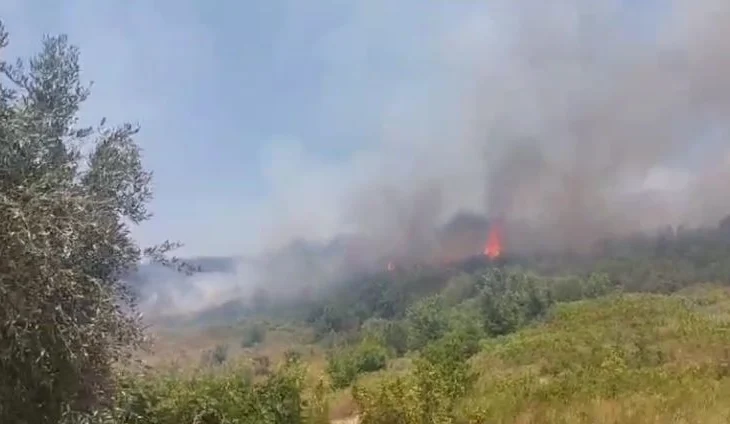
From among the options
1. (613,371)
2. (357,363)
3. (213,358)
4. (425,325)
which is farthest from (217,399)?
(425,325)

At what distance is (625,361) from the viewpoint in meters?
24.4

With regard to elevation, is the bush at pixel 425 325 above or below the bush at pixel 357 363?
above

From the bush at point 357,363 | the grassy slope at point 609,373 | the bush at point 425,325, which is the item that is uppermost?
the bush at point 425,325

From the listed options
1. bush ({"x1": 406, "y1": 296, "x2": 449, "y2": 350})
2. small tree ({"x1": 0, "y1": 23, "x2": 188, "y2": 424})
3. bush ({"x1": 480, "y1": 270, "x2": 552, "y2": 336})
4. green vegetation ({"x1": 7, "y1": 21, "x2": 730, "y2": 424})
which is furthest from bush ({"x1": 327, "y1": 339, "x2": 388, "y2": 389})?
small tree ({"x1": 0, "y1": 23, "x2": 188, "y2": 424})

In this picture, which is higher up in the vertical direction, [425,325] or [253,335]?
[253,335]

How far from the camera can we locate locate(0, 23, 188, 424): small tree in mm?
7094

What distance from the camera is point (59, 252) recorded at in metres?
7.35

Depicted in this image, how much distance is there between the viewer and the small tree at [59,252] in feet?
23.3

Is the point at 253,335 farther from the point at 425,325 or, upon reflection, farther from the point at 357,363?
the point at 357,363

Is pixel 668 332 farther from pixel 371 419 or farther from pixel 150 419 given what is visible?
pixel 150 419

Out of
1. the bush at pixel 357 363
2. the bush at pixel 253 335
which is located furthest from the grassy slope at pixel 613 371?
the bush at pixel 253 335

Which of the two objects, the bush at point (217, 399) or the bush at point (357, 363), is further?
the bush at point (357, 363)

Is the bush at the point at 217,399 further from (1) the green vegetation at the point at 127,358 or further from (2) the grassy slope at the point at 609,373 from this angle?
(2) the grassy slope at the point at 609,373

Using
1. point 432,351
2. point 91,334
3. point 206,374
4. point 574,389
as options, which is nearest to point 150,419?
point 206,374
